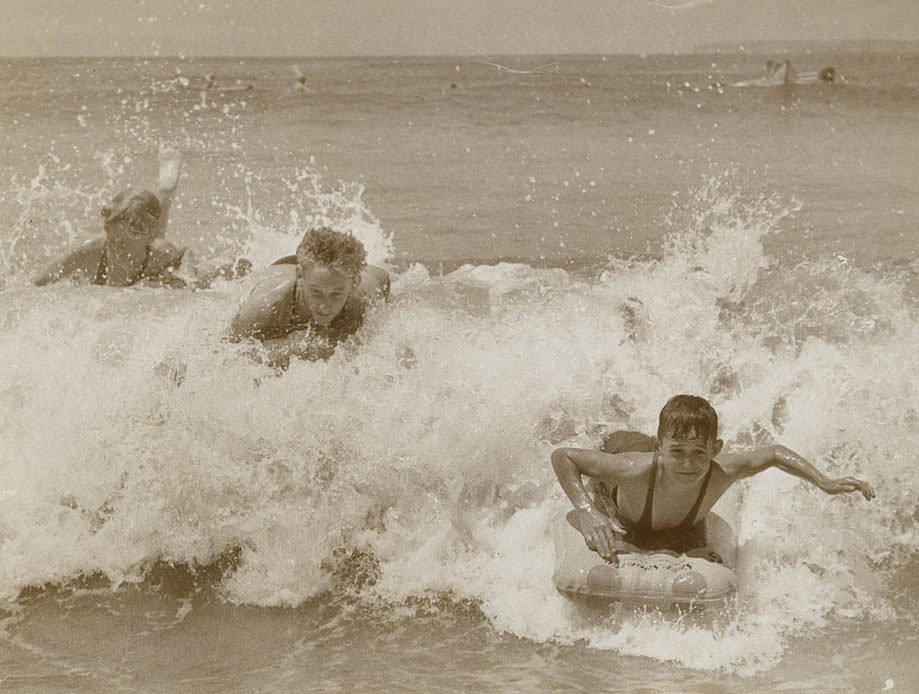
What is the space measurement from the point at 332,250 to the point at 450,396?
0.67 meters

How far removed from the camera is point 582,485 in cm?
264

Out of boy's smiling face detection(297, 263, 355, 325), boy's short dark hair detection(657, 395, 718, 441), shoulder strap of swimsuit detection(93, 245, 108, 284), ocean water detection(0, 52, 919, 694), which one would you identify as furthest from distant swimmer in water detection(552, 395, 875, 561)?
shoulder strap of swimsuit detection(93, 245, 108, 284)

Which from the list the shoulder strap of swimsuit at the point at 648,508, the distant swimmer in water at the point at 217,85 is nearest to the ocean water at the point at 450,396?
the distant swimmer in water at the point at 217,85

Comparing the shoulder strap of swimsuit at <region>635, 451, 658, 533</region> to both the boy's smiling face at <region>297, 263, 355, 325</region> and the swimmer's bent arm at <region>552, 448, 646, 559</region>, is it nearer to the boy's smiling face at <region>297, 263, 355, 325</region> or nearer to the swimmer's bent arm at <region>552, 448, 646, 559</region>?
the swimmer's bent arm at <region>552, 448, 646, 559</region>

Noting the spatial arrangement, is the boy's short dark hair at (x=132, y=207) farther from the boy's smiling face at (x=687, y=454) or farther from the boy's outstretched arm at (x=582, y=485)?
the boy's smiling face at (x=687, y=454)

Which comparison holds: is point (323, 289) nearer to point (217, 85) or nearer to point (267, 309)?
point (267, 309)

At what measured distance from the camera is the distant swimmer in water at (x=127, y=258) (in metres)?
3.79

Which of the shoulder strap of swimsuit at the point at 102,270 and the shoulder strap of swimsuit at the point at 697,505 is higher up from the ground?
the shoulder strap of swimsuit at the point at 102,270

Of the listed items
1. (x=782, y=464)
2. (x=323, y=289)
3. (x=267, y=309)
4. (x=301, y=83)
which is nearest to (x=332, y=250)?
(x=323, y=289)

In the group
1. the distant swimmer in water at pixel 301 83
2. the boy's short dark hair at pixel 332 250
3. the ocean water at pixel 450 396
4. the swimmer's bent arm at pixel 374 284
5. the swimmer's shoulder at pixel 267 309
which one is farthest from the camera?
the distant swimmer in water at pixel 301 83

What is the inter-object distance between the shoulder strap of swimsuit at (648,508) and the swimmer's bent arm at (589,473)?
3 cm

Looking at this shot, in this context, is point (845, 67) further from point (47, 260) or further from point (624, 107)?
point (47, 260)

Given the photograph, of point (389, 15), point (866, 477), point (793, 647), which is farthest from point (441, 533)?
point (389, 15)

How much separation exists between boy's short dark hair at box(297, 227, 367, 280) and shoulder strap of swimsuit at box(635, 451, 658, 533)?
1.18 metres
